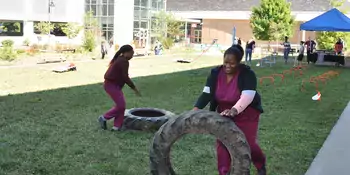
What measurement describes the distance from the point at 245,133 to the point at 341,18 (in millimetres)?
18577

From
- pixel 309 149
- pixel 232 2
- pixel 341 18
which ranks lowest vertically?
pixel 309 149

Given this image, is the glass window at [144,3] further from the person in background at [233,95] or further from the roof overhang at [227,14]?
Answer: the person in background at [233,95]

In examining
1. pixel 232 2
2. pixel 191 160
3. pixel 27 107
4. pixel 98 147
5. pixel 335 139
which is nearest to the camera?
pixel 191 160

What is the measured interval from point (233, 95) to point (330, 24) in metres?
18.1

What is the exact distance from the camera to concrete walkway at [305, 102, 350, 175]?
5.09 metres

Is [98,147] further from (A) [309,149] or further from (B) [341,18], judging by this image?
(B) [341,18]

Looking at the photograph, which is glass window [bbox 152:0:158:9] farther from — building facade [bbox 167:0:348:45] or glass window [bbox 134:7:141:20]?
building facade [bbox 167:0:348:45]

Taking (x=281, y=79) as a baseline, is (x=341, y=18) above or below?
above

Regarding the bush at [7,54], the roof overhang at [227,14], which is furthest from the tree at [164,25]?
the bush at [7,54]

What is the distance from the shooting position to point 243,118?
3918 mm

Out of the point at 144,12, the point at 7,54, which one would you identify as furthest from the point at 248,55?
the point at 144,12

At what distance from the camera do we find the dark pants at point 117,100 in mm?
6535

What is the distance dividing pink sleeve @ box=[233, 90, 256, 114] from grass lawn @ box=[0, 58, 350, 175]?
152 centimetres

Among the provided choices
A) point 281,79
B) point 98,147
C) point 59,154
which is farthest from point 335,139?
point 281,79
